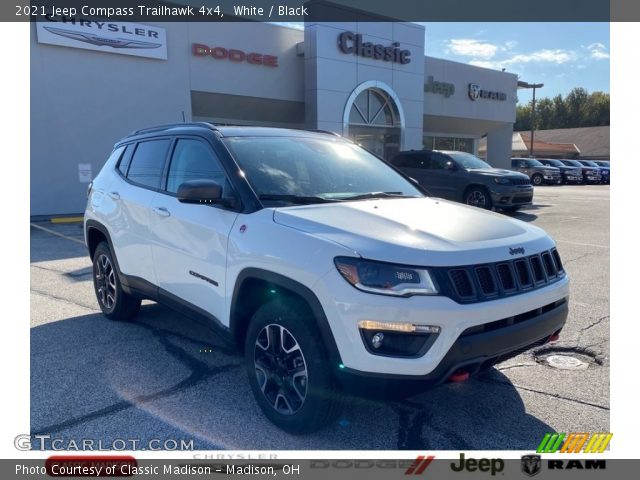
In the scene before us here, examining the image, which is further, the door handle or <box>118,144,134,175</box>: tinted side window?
<box>118,144,134,175</box>: tinted side window

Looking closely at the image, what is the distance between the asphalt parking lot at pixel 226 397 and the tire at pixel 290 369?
17 cm

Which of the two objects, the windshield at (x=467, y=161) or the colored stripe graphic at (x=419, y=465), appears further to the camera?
the windshield at (x=467, y=161)

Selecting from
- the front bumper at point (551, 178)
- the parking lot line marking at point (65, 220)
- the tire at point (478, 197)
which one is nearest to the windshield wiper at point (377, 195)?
the tire at point (478, 197)

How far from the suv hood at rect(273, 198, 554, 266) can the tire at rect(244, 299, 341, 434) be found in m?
0.51

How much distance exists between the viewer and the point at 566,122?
83.6 meters

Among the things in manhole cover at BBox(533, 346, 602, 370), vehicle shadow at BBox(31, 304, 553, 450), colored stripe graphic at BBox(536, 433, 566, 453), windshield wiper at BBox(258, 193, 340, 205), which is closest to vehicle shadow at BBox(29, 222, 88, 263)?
vehicle shadow at BBox(31, 304, 553, 450)

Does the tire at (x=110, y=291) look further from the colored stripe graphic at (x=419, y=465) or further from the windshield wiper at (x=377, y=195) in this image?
the colored stripe graphic at (x=419, y=465)

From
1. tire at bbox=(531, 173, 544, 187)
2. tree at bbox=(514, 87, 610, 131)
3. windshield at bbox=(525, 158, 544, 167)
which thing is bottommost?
tire at bbox=(531, 173, 544, 187)

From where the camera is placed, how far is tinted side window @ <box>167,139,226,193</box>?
12.4 ft

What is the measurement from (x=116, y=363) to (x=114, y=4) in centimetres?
1460

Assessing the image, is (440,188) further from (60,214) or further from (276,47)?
(60,214)

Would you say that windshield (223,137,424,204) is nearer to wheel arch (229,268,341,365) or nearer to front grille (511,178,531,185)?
wheel arch (229,268,341,365)

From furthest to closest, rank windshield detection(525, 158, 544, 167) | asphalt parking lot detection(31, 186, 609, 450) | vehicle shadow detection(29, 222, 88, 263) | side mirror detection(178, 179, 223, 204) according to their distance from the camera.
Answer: windshield detection(525, 158, 544, 167) → vehicle shadow detection(29, 222, 88, 263) → side mirror detection(178, 179, 223, 204) → asphalt parking lot detection(31, 186, 609, 450)

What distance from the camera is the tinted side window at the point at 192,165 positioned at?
3.78m
